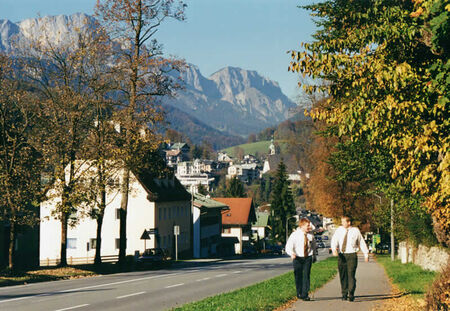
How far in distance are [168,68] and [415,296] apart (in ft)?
78.0

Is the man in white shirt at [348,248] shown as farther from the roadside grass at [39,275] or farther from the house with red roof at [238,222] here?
the house with red roof at [238,222]

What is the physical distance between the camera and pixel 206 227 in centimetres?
8300

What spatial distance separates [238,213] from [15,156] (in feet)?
248

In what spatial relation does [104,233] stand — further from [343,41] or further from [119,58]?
[343,41]

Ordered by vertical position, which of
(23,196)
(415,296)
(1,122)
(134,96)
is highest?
(134,96)

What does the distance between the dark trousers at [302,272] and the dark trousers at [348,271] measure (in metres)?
0.71

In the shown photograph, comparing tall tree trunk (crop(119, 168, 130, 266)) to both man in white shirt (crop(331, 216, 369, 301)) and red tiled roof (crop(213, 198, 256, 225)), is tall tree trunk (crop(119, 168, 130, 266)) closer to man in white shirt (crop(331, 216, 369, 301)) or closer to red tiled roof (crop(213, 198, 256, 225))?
man in white shirt (crop(331, 216, 369, 301))

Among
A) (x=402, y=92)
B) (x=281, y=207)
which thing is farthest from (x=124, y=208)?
(x=281, y=207)

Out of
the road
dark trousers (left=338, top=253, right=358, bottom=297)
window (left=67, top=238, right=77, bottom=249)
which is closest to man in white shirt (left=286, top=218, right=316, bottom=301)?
dark trousers (left=338, top=253, right=358, bottom=297)

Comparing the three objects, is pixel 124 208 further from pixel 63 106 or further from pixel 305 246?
pixel 305 246

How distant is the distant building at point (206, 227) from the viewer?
79375mm

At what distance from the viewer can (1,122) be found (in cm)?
2962

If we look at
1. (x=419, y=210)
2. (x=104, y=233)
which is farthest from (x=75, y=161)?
(x=104, y=233)

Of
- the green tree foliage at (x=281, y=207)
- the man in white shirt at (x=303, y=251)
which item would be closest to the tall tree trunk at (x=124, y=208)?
the man in white shirt at (x=303, y=251)
